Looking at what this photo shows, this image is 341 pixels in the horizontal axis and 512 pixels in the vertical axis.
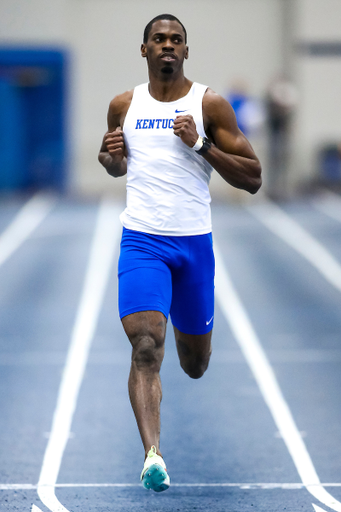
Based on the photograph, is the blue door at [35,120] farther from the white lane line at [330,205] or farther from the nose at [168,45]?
the nose at [168,45]

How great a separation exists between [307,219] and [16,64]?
1059cm

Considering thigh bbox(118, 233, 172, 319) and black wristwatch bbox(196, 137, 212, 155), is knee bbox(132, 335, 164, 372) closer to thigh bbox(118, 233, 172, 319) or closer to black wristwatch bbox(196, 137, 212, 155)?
thigh bbox(118, 233, 172, 319)

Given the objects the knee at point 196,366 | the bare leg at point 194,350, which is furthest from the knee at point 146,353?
the knee at point 196,366

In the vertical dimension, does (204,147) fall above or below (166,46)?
below

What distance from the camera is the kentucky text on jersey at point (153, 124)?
396cm

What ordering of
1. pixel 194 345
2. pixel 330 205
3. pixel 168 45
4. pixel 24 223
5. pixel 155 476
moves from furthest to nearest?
1. pixel 330 205
2. pixel 24 223
3. pixel 194 345
4. pixel 168 45
5. pixel 155 476

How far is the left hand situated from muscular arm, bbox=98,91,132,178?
0.33 metres

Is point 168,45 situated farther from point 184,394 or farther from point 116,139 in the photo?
point 184,394

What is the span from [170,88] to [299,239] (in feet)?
31.8

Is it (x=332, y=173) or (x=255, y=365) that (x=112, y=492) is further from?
(x=332, y=173)

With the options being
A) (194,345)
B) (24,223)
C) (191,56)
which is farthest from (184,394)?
(191,56)

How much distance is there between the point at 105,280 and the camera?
412 inches

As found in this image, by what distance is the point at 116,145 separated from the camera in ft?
13.2

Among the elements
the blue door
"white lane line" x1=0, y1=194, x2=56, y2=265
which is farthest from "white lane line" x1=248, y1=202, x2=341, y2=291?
the blue door
